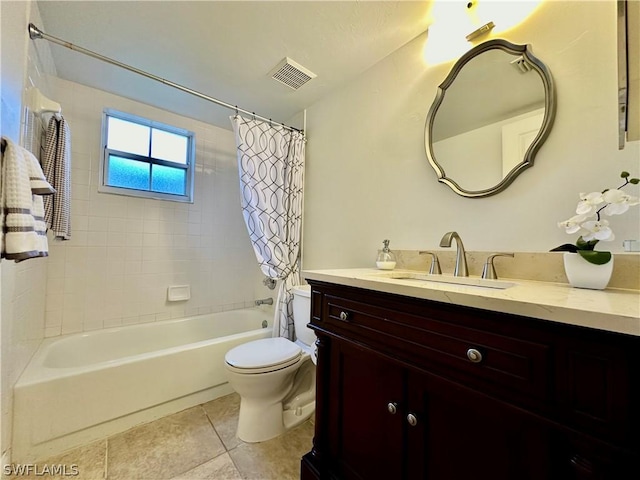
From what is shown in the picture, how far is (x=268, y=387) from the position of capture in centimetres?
146

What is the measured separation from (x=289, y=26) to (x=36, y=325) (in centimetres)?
237

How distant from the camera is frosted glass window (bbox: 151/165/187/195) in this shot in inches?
93.7

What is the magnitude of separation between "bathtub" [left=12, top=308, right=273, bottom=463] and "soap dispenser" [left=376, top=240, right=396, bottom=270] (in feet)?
3.89

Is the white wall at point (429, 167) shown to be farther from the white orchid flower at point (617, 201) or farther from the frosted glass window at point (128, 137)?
the frosted glass window at point (128, 137)

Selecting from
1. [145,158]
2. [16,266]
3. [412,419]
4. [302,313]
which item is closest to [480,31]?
[412,419]

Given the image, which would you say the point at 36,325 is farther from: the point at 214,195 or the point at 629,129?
the point at 629,129

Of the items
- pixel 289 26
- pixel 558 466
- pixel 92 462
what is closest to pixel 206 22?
pixel 289 26

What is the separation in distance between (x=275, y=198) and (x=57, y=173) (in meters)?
1.25

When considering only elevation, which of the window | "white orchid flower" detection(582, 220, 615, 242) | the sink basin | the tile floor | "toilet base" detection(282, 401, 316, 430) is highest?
the window

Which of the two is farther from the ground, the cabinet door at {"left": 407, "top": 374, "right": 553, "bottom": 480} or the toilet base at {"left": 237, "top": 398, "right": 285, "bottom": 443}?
the cabinet door at {"left": 407, "top": 374, "right": 553, "bottom": 480}

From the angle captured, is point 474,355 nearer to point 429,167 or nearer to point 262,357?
point 429,167

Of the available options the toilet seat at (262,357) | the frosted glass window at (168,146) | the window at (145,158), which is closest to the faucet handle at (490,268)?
the toilet seat at (262,357)

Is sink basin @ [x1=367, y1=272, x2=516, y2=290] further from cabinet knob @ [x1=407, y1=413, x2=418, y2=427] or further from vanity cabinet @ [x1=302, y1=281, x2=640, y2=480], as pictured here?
cabinet knob @ [x1=407, y1=413, x2=418, y2=427]

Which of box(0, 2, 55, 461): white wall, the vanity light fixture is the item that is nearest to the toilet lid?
box(0, 2, 55, 461): white wall
